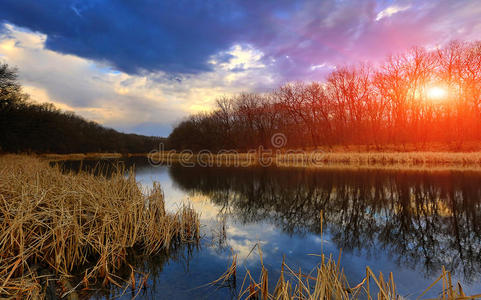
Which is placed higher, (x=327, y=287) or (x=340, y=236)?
(x=327, y=287)

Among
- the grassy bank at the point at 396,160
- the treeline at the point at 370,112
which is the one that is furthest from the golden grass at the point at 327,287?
the treeline at the point at 370,112

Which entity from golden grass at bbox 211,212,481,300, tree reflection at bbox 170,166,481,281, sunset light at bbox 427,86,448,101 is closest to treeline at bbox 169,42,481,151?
sunset light at bbox 427,86,448,101

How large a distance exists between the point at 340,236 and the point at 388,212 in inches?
128

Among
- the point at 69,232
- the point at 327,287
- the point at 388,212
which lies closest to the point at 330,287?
the point at 327,287

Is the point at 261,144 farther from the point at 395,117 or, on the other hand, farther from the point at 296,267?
the point at 296,267

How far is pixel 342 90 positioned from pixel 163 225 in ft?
119

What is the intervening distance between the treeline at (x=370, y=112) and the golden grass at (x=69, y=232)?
110 feet

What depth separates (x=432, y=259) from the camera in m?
4.67

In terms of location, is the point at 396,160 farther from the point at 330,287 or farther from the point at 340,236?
the point at 330,287

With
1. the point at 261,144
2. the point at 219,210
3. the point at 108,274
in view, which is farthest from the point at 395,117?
the point at 108,274

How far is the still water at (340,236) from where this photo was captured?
392cm

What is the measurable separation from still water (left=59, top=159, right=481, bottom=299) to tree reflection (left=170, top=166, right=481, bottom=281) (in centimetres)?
3

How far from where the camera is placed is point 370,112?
34.4 m

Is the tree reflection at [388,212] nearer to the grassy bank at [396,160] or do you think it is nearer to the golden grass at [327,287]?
the golden grass at [327,287]
